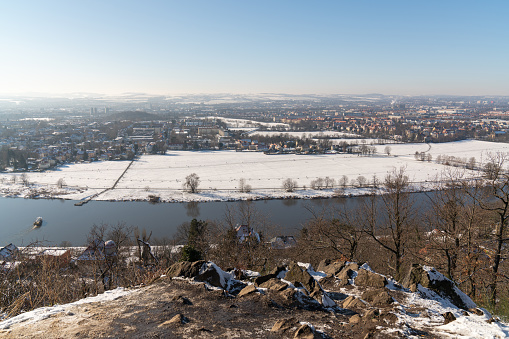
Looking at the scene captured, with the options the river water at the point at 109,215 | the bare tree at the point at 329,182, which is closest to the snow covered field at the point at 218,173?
the bare tree at the point at 329,182

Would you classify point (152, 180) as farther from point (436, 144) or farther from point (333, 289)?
point (436, 144)

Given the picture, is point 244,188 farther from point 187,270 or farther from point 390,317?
point 390,317

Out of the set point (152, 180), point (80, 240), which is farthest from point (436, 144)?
point (80, 240)

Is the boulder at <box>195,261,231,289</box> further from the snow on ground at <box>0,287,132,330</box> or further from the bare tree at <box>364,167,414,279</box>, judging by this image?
the bare tree at <box>364,167,414,279</box>

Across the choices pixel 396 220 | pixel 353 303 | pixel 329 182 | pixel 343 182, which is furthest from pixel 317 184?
pixel 353 303

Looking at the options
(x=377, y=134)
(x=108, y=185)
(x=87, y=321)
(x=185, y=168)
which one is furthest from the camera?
(x=377, y=134)

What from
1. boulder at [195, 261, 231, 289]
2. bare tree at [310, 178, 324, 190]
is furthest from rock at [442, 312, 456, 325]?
bare tree at [310, 178, 324, 190]

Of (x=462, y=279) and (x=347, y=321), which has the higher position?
(x=347, y=321)
